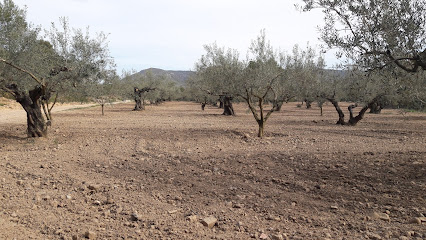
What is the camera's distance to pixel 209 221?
15.4 feet

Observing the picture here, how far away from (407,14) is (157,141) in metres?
9.05

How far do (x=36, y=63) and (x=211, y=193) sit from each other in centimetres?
893

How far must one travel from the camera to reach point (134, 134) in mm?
14594

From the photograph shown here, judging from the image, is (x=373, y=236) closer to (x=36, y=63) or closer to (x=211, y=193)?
(x=211, y=193)

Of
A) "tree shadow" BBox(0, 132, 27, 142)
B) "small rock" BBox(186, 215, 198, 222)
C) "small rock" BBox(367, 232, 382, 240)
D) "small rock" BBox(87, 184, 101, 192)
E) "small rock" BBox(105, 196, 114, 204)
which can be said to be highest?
"tree shadow" BBox(0, 132, 27, 142)

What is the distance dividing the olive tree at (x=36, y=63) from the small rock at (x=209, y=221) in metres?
8.20

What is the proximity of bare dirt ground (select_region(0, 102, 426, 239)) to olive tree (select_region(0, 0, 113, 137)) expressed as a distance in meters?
2.17

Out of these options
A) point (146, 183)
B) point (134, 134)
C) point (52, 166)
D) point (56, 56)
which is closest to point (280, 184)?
point (146, 183)

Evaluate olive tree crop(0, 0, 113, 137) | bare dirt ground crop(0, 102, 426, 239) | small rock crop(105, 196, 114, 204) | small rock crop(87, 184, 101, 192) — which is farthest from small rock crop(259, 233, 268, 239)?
olive tree crop(0, 0, 113, 137)

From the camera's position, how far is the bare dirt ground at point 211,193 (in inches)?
178

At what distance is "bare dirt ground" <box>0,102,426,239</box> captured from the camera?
178 inches

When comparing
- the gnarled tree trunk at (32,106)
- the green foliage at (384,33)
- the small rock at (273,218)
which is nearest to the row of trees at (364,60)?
the green foliage at (384,33)

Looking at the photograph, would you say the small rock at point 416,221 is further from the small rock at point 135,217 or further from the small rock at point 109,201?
the small rock at point 109,201

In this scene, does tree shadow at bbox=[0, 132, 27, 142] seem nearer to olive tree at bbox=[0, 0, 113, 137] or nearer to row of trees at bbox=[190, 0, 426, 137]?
olive tree at bbox=[0, 0, 113, 137]
